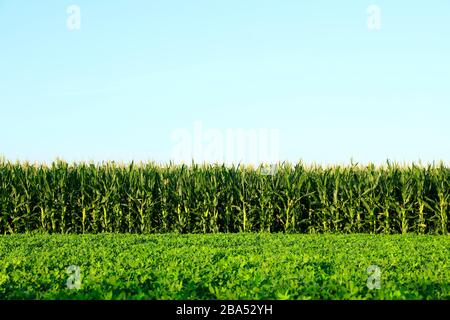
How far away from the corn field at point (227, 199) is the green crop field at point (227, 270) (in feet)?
17.5

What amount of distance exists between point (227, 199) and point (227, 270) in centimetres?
1247

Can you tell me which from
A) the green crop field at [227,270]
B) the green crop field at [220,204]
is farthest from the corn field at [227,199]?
the green crop field at [227,270]

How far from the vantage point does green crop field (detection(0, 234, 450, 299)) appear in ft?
24.2

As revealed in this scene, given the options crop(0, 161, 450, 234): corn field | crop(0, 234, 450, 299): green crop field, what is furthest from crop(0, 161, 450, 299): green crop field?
crop(0, 234, 450, 299): green crop field

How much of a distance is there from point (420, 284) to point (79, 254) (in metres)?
7.88

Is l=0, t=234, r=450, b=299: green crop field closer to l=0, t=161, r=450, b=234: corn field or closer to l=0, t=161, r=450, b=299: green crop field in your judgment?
l=0, t=161, r=450, b=299: green crop field

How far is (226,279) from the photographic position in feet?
28.4

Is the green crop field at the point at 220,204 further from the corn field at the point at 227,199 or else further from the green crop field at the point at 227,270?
the green crop field at the point at 227,270

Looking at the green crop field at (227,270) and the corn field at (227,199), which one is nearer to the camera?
the green crop field at (227,270)

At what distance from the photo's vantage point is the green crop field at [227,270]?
7.38 m

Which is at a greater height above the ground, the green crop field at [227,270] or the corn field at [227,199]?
A: the corn field at [227,199]

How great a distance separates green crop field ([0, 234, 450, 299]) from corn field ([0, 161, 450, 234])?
535cm
